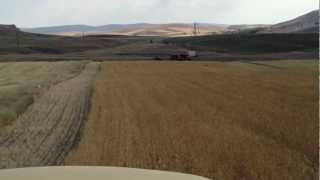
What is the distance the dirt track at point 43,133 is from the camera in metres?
13.1

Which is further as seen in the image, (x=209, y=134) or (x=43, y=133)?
(x=43, y=133)

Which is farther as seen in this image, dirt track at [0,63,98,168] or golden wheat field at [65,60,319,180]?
dirt track at [0,63,98,168]

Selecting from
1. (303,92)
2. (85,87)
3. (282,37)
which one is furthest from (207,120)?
(282,37)

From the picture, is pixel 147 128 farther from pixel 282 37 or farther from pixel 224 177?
pixel 282 37

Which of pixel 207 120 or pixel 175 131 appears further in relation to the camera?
pixel 207 120

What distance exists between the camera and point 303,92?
91.6 ft

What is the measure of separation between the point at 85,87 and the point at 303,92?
11855 millimetres

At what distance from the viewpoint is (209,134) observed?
15.8m

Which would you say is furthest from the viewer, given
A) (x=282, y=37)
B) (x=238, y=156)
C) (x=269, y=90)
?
(x=282, y=37)

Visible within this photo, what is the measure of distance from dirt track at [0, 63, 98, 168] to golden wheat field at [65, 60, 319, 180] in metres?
0.46

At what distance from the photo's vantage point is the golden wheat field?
11.7 metres

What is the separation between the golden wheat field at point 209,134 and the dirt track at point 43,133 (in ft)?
1.52

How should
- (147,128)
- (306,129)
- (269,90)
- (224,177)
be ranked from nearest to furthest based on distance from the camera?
(224,177)
(306,129)
(147,128)
(269,90)

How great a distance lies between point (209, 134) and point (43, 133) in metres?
4.37
